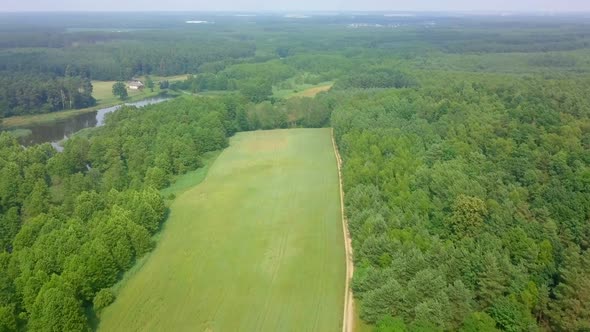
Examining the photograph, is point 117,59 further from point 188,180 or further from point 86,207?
point 86,207

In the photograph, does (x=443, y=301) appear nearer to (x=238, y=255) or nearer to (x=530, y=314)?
(x=530, y=314)

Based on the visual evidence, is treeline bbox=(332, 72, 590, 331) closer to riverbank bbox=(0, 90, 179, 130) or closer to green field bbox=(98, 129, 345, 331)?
green field bbox=(98, 129, 345, 331)

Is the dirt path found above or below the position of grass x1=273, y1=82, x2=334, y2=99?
below

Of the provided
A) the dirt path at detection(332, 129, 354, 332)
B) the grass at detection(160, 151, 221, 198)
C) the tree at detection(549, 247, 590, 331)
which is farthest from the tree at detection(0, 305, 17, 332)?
the tree at detection(549, 247, 590, 331)

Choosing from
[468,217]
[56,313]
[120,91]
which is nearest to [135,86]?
[120,91]

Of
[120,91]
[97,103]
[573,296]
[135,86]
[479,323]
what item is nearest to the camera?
[479,323]

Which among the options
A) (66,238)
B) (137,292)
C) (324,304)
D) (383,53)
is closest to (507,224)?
(324,304)
